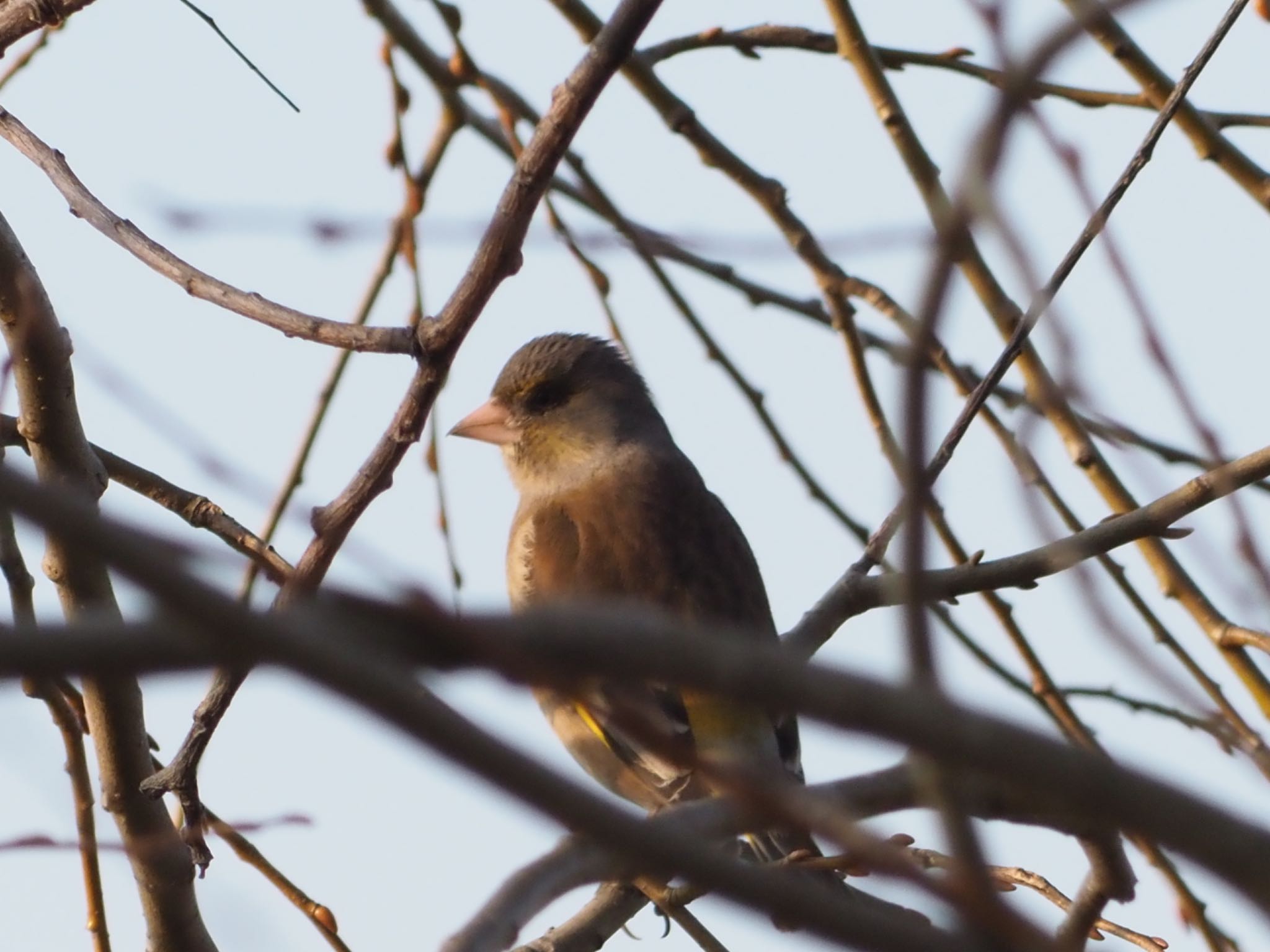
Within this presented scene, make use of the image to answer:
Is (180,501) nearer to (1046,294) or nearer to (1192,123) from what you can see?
(1046,294)

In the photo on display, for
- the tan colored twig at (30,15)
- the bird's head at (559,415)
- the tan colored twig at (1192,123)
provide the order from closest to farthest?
1. the tan colored twig at (30,15)
2. the tan colored twig at (1192,123)
3. the bird's head at (559,415)

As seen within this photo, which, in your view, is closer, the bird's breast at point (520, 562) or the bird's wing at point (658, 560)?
the bird's wing at point (658, 560)

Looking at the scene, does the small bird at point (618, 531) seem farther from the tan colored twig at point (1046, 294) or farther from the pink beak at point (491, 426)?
the tan colored twig at point (1046, 294)

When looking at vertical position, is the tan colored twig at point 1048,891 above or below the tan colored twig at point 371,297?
below

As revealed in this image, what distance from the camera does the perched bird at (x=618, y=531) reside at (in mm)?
4969

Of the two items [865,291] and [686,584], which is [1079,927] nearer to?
[865,291]

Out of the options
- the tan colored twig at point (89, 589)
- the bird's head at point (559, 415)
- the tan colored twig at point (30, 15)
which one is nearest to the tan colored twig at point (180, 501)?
the tan colored twig at point (89, 589)

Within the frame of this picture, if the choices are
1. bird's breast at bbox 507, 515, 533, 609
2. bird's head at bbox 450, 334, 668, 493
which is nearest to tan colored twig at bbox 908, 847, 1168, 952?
bird's breast at bbox 507, 515, 533, 609

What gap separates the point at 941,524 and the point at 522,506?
2.28 m

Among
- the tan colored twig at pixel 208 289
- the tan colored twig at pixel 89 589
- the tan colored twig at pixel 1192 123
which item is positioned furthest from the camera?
the tan colored twig at pixel 1192 123

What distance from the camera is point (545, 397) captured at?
627 centimetres

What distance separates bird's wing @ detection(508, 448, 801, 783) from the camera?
498cm

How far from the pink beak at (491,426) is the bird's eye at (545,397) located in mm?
99

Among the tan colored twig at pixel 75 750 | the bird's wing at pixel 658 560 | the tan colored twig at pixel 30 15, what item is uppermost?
the bird's wing at pixel 658 560
